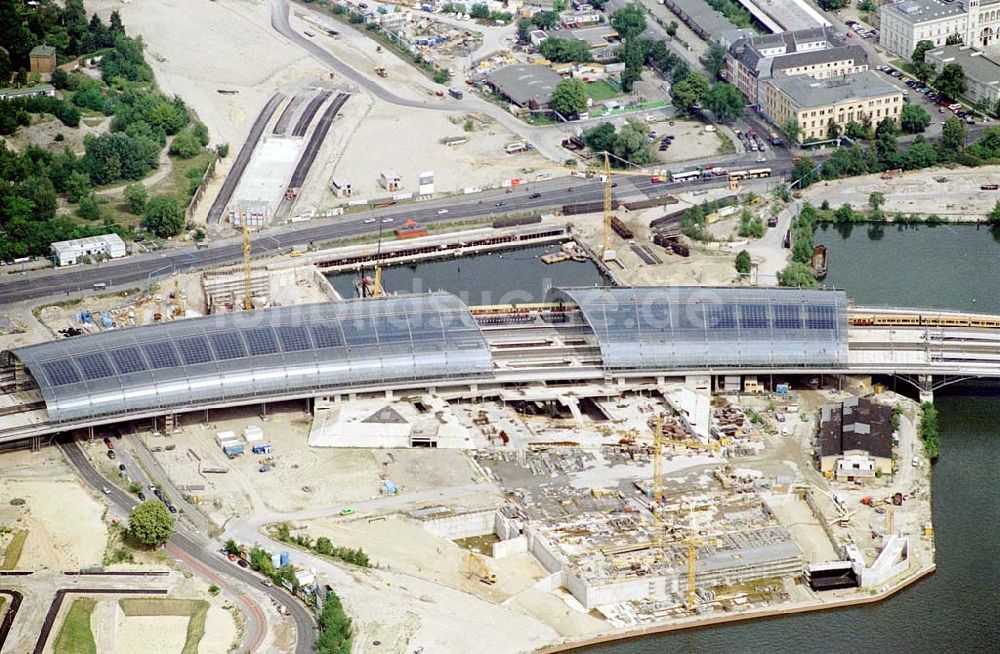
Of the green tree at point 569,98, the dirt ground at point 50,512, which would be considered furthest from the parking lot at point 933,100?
the dirt ground at point 50,512

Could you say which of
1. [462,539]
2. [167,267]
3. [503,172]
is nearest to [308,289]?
[167,267]

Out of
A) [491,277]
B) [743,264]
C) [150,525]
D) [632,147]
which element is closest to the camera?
[150,525]

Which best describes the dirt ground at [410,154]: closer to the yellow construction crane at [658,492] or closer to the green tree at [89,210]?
the green tree at [89,210]

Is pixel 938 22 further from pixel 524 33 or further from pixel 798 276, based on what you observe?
pixel 798 276

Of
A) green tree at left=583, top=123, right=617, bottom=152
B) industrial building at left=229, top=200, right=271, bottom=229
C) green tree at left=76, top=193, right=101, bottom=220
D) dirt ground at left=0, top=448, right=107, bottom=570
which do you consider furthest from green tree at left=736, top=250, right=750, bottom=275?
dirt ground at left=0, top=448, right=107, bottom=570

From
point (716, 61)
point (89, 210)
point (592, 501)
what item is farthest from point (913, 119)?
point (592, 501)
